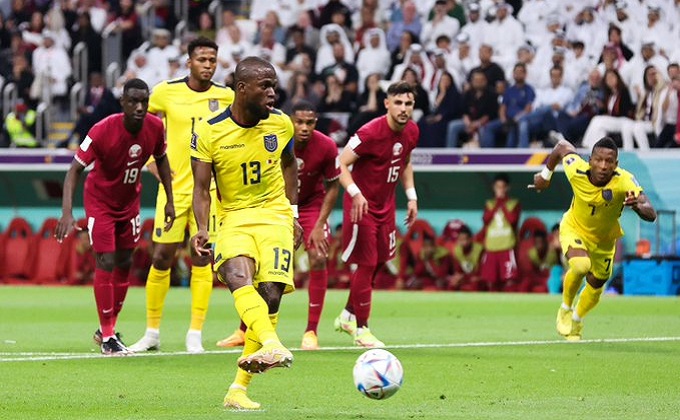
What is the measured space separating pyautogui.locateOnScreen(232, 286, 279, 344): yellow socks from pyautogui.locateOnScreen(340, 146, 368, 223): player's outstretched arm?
14.4ft

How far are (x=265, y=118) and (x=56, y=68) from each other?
22.1 metres

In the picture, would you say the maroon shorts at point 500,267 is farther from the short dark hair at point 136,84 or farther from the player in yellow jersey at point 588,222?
the short dark hair at point 136,84

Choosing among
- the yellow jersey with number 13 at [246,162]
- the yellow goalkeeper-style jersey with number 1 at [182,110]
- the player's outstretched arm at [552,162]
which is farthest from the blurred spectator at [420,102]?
the yellow jersey with number 13 at [246,162]

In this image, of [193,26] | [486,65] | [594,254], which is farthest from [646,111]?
[193,26]

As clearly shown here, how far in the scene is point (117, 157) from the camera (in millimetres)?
12688

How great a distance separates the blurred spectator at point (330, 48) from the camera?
89.8 feet

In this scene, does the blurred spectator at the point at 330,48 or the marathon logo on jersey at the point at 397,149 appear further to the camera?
the blurred spectator at the point at 330,48

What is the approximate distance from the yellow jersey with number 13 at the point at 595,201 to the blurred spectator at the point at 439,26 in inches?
507

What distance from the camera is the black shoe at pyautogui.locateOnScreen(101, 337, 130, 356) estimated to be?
40.7 ft

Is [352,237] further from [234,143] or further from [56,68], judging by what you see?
A: [56,68]

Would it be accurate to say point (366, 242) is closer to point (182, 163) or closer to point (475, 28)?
point (182, 163)

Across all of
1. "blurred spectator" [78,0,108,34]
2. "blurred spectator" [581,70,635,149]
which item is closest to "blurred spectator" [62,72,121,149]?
"blurred spectator" [78,0,108,34]

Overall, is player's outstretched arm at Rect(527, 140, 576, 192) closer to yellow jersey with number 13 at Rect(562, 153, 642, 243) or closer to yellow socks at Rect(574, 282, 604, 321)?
yellow jersey with number 13 at Rect(562, 153, 642, 243)

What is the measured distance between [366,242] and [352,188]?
75cm
